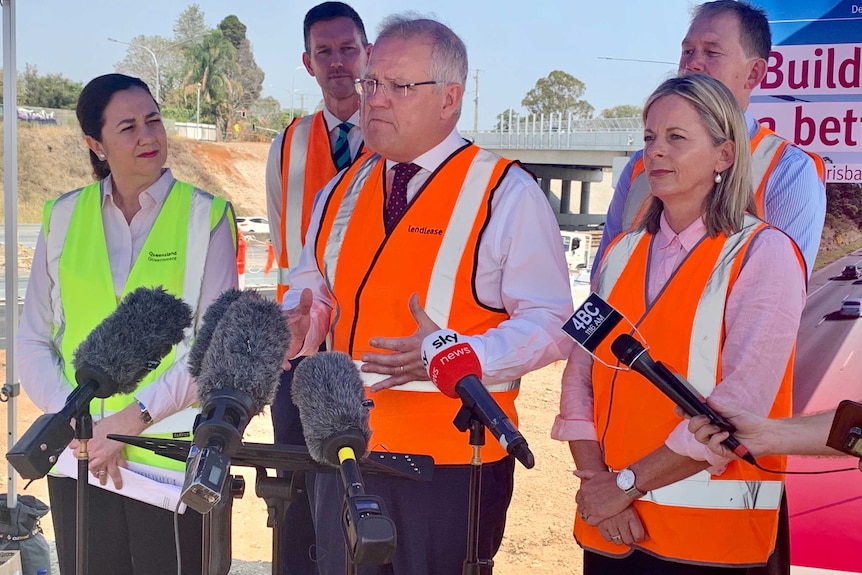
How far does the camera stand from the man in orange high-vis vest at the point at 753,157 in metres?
2.95

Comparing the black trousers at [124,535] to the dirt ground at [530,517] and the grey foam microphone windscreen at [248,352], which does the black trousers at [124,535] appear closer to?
the grey foam microphone windscreen at [248,352]

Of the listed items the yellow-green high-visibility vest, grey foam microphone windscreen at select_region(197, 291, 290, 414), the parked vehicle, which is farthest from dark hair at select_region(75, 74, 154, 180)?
the parked vehicle

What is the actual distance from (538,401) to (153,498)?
7838 mm

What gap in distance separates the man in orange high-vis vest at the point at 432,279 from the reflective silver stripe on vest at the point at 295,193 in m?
1.02

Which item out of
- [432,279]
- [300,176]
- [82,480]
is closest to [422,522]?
[432,279]

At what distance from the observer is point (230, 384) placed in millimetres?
1604

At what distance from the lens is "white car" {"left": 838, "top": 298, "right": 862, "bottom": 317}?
160 inches

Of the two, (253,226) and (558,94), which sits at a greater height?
(558,94)

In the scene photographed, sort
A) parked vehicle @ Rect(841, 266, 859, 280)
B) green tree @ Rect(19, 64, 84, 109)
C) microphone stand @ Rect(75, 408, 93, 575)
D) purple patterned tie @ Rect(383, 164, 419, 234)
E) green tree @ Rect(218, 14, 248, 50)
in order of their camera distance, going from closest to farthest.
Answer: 1. microphone stand @ Rect(75, 408, 93, 575)
2. purple patterned tie @ Rect(383, 164, 419, 234)
3. parked vehicle @ Rect(841, 266, 859, 280)
4. green tree @ Rect(19, 64, 84, 109)
5. green tree @ Rect(218, 14, 248, 50)

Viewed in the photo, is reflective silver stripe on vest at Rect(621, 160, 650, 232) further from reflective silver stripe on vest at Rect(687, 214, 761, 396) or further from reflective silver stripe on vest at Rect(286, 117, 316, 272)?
reflective silver stripe on vest at Rect(286, 117, 316, 272)

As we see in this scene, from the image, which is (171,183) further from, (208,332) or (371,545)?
Answer: (371,545)

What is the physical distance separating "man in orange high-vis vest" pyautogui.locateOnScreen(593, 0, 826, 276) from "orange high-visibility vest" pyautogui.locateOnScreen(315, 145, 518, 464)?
56 centimetres

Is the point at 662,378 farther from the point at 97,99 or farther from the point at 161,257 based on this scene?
the point at 97,99

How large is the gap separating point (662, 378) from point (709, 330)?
16.5 inches
